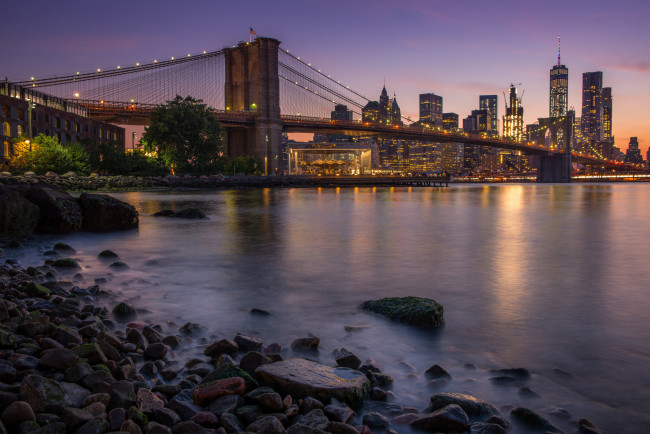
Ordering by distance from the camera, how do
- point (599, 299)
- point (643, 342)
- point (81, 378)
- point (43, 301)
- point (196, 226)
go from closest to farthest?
point (81, 378) → point (643, 342) → point (43, 301) → point (599, 299) → point (196, 226)

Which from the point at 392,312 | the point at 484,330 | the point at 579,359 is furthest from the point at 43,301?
the point at 579,359

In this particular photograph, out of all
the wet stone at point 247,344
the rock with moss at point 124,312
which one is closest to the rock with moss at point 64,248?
the rock with moss at point 124,312

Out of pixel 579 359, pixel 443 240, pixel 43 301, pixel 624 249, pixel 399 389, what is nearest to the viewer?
pixel 399 389

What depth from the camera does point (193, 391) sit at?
3521 millimetres

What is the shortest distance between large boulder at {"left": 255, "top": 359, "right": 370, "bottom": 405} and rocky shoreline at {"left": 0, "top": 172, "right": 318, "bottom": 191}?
35.3m

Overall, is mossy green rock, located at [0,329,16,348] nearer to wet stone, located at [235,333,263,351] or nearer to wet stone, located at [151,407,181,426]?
wet stone, located at [151,407,181,426]

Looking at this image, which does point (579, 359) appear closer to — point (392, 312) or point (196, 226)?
point (392, 312)

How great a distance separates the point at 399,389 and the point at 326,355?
101 centimetres

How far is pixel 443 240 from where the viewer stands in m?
15.5

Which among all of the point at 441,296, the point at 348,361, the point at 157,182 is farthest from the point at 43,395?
the point at 157,182

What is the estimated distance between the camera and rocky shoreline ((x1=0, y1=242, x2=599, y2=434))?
2.93 meters

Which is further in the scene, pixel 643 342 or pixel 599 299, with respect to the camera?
pixel 599 299

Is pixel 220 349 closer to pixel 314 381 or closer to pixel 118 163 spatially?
pixel 314 381

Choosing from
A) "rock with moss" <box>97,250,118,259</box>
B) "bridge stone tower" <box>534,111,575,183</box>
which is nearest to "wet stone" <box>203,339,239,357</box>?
"rock with moss" <box>97,250,118,259</box>
